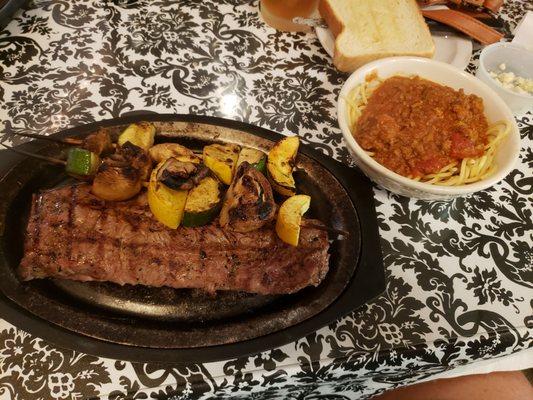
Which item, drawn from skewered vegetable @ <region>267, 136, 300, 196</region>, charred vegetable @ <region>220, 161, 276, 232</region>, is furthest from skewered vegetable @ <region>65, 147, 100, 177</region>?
skewered vegetable @ <region>267, 136, 300, 196</region>

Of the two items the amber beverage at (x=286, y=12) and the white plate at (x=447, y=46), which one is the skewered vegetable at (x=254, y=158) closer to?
the white plate at (x=447, y=46)

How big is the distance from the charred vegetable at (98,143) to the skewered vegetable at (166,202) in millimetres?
299

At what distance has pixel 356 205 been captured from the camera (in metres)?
2.12

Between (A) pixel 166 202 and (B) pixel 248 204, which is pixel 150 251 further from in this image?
(B) pixel 248 204

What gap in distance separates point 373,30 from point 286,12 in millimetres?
608

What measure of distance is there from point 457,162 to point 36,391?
7.03ft

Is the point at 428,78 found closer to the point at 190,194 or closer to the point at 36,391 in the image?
the point at 190,194

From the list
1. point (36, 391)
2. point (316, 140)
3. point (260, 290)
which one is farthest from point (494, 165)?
point (36, 391)

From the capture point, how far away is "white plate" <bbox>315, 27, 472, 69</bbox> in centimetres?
289

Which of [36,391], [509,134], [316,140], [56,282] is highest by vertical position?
[509,134]

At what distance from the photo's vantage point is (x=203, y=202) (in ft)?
5.94

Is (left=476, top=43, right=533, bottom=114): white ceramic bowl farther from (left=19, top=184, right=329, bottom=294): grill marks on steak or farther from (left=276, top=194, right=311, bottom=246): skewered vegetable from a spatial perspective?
(left=19, top=184, right=329, bottom=294): grill marks on steak

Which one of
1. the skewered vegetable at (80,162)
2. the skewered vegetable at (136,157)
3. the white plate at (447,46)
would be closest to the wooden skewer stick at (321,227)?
the skewered vegetable at (136,157)

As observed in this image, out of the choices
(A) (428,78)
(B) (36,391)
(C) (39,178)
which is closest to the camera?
(B) (36,391)
